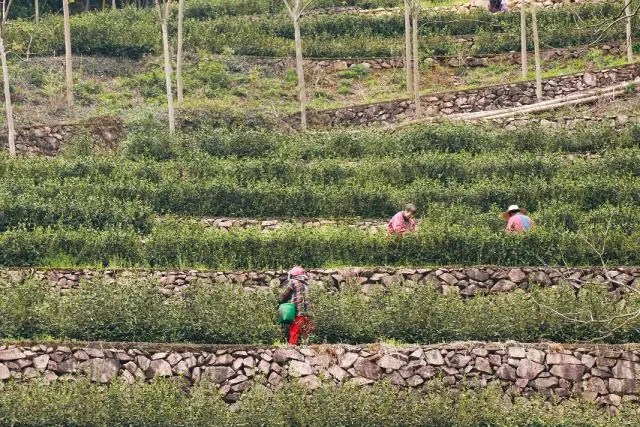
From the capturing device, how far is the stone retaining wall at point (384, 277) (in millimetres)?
33469

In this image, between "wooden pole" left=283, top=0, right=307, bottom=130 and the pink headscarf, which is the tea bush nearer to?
the pink headscarf

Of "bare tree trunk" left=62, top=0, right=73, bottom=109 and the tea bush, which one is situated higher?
"bare tree trunk" left=62, top=0, right=73, bottom=109

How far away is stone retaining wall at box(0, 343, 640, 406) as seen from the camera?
3041 centimetres

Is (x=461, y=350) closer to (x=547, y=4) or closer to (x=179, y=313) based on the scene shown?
(x=179, y=313)

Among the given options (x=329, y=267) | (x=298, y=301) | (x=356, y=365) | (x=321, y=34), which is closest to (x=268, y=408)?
(x=356, y=365)

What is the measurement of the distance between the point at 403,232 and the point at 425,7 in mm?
22149

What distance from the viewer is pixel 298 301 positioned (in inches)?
1245

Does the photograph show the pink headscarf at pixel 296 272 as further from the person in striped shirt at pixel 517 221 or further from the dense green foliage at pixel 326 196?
the person in striped shirt at pixel 517 221

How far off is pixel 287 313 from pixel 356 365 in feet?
5.41

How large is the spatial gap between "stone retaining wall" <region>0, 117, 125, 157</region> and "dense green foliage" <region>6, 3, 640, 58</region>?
6.48 m

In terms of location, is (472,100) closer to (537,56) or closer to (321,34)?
(537,56)

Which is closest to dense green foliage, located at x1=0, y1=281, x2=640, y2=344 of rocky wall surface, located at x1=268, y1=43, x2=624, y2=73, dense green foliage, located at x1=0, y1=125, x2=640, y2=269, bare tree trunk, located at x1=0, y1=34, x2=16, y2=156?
dense green foliage, located at x1=0, y1=125, x2=640, y2=269

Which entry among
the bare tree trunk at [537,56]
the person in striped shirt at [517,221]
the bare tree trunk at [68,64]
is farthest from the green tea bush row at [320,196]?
the bare tree trunk at [537,56]

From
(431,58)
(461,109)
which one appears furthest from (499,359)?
(431,58)
